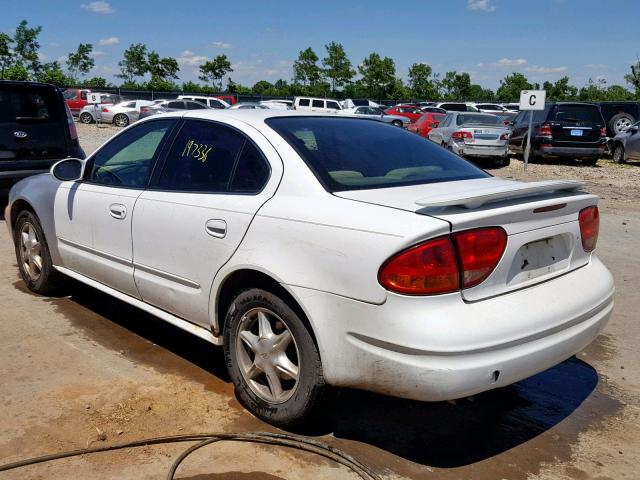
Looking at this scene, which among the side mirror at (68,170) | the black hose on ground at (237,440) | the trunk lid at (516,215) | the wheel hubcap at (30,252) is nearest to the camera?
the trunk lid at (516,215)

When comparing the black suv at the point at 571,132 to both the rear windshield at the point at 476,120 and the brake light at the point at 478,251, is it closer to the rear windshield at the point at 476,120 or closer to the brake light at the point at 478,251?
the rear windshield at the point at 476,120

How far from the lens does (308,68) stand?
2785 inches

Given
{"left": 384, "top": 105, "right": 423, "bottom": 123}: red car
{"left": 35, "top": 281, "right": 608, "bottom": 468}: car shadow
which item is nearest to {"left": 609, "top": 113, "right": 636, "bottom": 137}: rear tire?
{"left": 384, "top": 105, "right": 423, "bottom": 123}: red car

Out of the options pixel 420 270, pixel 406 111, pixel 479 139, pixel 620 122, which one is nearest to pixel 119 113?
pixel 406 111

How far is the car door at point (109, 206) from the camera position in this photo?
4238mm

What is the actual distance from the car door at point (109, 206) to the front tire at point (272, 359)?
1109 mm

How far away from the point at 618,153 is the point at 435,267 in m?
19.3

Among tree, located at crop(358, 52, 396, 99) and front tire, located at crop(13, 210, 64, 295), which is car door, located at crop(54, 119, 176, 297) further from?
tree, located at crop(358, 52, 396, 99)

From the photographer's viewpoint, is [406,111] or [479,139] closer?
[479,139]

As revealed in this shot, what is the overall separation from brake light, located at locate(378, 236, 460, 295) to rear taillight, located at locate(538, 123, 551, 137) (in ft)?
54.3

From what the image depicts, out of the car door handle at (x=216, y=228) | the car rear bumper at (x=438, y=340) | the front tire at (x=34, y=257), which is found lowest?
the front tire at (x=34, y=257)

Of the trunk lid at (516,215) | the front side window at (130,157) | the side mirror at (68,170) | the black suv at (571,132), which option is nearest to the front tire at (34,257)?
the side mirror at (68,170)

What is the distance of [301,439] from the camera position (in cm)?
323

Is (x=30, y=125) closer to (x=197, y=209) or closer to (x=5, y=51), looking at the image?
(x=197, y=209)
